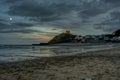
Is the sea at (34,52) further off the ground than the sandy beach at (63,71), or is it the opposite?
the sea at (34,52)

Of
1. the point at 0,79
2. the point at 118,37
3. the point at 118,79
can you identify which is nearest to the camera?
the point at 118,79

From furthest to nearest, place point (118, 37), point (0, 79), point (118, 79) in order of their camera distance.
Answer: point (118, 37), point (0, 79), point (118, 79)

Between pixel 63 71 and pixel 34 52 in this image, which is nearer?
pixel 63 71

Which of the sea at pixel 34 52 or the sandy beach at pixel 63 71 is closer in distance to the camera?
the sandy beach at pixel 63 71

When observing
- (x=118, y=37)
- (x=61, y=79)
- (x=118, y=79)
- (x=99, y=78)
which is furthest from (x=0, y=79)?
(x=118, y=37)

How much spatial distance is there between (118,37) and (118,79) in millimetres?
192559

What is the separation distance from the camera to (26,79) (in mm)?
11766

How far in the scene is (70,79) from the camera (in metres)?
11.6

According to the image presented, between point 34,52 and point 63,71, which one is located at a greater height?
point 34,52

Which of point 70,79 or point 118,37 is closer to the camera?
point 70,79

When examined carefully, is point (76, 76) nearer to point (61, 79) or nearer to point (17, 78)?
point (61, 79)

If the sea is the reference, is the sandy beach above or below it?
below

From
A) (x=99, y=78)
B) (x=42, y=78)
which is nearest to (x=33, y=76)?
(x=42, y=78)

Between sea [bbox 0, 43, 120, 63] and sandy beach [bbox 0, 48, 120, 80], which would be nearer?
sandy beach [bbox 0, 48, 120, 80]
